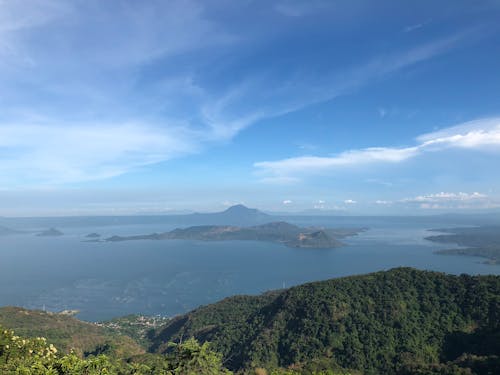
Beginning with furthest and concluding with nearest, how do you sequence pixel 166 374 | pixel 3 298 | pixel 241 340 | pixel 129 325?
pixel 3 298
pixel 129 325
pixel 241 340
pixel 166 374

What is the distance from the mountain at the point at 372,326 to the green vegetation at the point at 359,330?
151 mm

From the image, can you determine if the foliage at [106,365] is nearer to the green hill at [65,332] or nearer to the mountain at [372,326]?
the mountain at [372,326]

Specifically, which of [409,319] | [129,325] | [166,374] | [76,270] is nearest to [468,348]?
[409,319]

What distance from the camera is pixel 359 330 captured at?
173 feet

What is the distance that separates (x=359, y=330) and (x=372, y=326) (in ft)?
7.40

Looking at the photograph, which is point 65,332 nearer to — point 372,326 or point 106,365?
point 372,326

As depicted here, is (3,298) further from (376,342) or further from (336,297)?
(376,342)

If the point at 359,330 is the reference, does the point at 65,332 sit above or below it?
below

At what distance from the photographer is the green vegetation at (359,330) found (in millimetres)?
43438

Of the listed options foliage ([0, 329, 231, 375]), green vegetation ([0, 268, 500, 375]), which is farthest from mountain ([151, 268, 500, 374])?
foliage ([0, 329, 231, 375])

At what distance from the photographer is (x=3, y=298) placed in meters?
136

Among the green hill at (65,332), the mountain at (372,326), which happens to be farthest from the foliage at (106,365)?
the green hill at (65,332)

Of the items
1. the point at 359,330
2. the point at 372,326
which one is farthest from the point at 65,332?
the point at 372,326

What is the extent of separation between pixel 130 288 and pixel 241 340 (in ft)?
365
